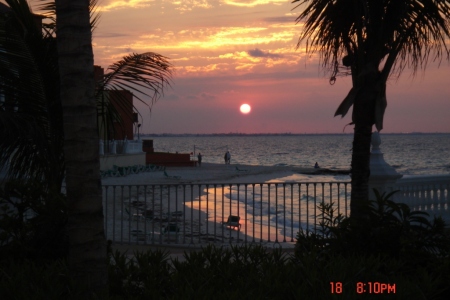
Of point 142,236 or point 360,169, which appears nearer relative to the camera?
point 360,169

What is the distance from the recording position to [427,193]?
1123 centimetres

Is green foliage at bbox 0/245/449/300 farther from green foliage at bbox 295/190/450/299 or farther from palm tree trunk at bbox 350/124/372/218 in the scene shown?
palm tree trunk at bbox 350/124/372/218

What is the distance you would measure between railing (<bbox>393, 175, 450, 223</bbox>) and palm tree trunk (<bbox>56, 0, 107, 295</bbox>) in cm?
737

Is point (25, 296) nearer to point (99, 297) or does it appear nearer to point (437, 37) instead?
point (99, 297)

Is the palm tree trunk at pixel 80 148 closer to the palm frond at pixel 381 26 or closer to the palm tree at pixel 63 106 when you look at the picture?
the palm tree at pixel 63 106

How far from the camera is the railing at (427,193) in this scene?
10.8m

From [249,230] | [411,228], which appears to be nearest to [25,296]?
[411,228]

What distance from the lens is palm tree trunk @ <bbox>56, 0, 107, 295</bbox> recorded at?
4340 millimetres

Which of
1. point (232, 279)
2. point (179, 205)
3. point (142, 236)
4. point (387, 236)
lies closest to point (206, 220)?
point (142, 236)

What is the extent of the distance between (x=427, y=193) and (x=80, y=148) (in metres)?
8.50

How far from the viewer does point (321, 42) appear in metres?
8.51

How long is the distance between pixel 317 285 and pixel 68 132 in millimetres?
2108
